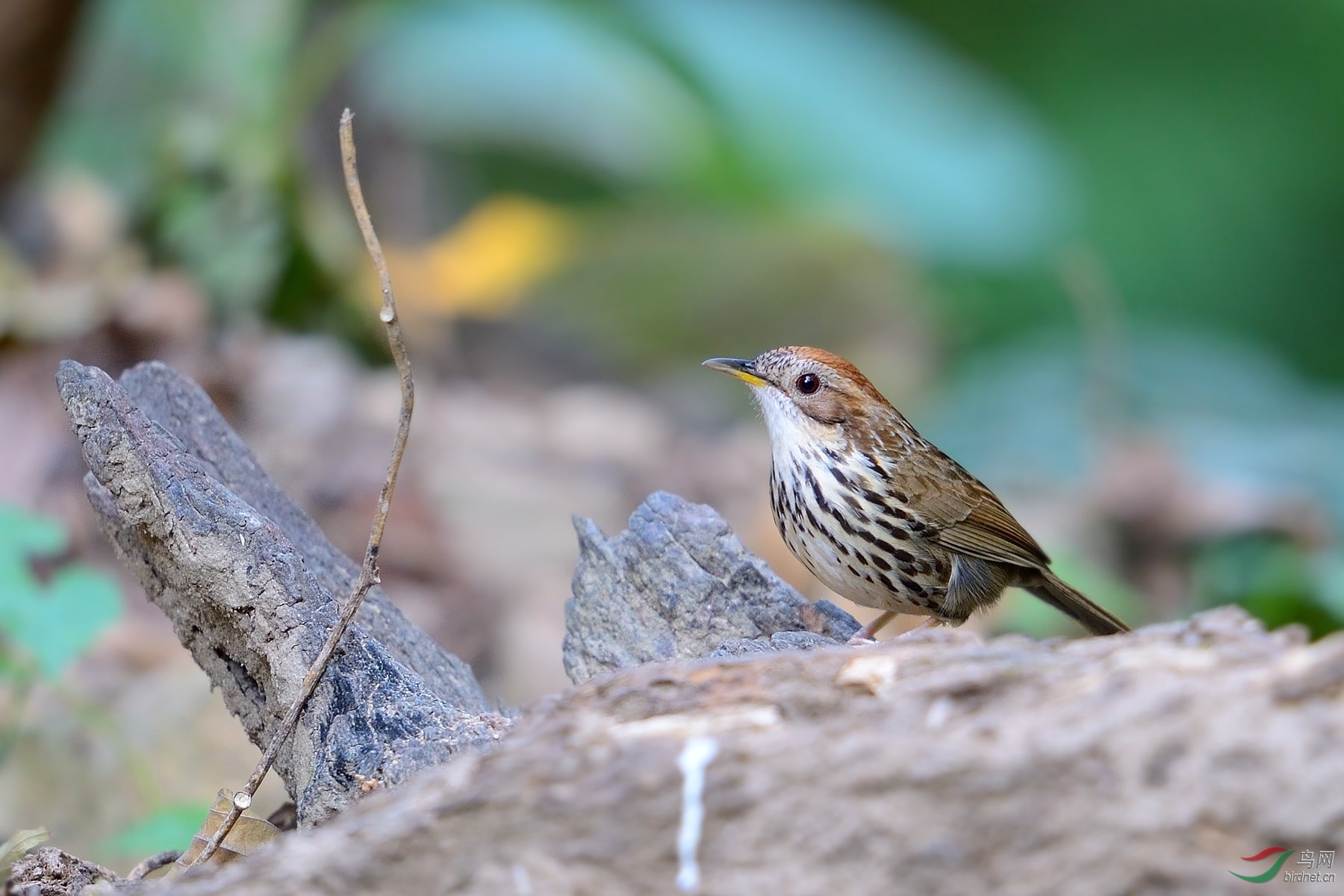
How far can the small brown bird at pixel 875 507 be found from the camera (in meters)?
4.16

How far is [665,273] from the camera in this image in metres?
11.9

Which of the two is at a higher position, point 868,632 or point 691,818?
point 868,632

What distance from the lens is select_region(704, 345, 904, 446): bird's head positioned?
14.4ft

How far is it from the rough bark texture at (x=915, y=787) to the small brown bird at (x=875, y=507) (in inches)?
76.9

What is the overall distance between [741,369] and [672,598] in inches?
55.1

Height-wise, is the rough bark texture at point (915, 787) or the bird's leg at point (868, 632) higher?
the bird's leg at point (868, 632)

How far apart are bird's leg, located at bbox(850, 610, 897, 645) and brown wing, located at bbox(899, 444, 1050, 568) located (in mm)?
316

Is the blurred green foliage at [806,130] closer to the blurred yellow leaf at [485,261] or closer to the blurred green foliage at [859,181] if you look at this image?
the blurred green foliage at [859,181]

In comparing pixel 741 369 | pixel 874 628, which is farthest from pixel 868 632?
pixel 741 369

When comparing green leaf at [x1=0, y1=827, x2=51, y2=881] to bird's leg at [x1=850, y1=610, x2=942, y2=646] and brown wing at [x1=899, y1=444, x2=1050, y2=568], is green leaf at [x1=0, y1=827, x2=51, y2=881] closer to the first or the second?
bird's leg at [x1=850, y1=610, x2=942, y2=646]

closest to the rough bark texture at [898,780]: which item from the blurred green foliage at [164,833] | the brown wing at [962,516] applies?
the blurred green foliage at [164,833]

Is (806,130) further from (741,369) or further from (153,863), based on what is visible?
(153,863)

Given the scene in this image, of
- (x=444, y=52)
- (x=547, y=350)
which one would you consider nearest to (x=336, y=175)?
(x=444, y=52)

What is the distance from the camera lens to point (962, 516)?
4.36 m
